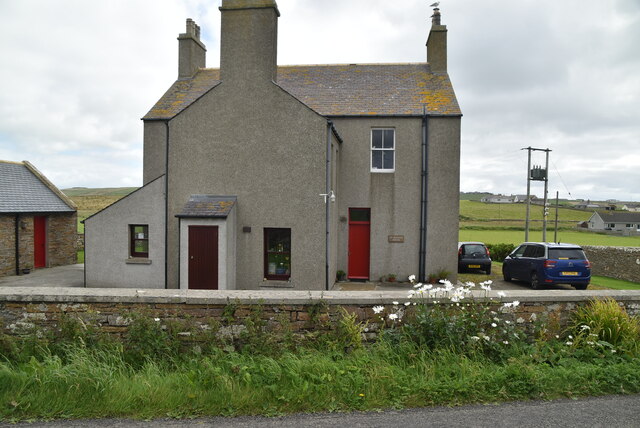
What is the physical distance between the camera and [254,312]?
5.94m

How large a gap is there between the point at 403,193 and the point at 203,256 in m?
8.25

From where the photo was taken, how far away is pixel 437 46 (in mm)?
18766

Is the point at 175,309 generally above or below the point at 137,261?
above

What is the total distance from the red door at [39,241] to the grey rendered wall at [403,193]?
14.6 m

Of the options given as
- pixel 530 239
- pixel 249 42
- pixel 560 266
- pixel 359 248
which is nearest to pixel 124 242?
pixel 249 42

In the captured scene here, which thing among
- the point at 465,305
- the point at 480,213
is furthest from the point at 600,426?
the point at 480,213

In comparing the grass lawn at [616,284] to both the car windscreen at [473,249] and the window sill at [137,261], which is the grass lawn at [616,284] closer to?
the car windscreen at [473,249]

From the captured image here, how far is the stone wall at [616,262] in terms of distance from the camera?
2045 cm

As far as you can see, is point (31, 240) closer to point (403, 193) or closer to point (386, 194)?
point (386, 194)

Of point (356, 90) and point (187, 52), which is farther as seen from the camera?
point (187, 52)

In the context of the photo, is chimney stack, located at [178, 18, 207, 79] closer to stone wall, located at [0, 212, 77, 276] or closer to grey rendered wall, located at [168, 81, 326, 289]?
grey rendered wall, located at [168, 81, 326, 289]

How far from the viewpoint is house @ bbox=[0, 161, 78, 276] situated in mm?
17417

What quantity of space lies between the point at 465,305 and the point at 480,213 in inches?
3079

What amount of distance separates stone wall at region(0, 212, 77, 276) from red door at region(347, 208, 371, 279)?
47.4ft
